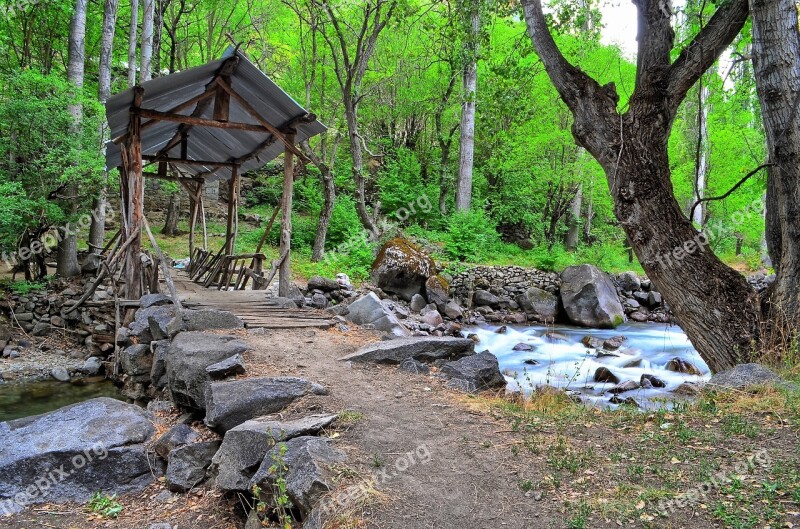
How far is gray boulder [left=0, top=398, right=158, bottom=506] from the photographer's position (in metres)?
4.52

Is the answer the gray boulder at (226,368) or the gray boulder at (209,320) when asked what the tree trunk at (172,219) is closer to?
the gray boulder at (209,320)

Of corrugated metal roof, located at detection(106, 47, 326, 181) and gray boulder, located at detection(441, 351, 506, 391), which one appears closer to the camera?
gray boulder, located at detection(441, 351, 506, 391)

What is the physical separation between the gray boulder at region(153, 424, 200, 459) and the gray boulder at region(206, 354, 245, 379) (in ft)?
1.89

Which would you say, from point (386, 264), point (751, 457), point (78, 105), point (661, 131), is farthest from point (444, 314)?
point (751, 457)

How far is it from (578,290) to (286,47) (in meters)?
14.3

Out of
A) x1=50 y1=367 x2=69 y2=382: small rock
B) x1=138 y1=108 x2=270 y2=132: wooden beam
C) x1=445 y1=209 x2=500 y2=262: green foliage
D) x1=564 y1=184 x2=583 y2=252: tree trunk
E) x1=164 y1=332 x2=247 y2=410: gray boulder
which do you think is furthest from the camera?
x1=564 y1=184 x2=583 y2=252: tree trunk

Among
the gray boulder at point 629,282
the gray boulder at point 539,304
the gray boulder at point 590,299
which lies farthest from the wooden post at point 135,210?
the gray boulder at point 629,282

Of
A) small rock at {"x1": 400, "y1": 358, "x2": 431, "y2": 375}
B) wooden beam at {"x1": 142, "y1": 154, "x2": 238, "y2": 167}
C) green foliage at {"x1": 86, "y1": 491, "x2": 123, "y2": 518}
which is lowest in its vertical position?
green foliage at {"x1": 86, "y1": 491, "x2": 123, "y2": 518}

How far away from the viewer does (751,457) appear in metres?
3.42

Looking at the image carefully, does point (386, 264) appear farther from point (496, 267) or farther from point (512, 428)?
point (512, 428)

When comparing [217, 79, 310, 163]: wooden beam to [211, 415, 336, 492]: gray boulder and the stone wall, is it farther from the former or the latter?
the stone wall

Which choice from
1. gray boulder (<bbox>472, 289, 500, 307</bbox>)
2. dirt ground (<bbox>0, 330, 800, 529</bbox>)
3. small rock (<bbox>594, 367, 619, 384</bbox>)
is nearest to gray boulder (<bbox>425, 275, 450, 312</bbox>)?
gray boulder (<bbox>472, 289, 500, 307</bbox>)

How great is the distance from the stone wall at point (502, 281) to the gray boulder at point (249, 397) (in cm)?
1115

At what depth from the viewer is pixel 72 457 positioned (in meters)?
4.70
